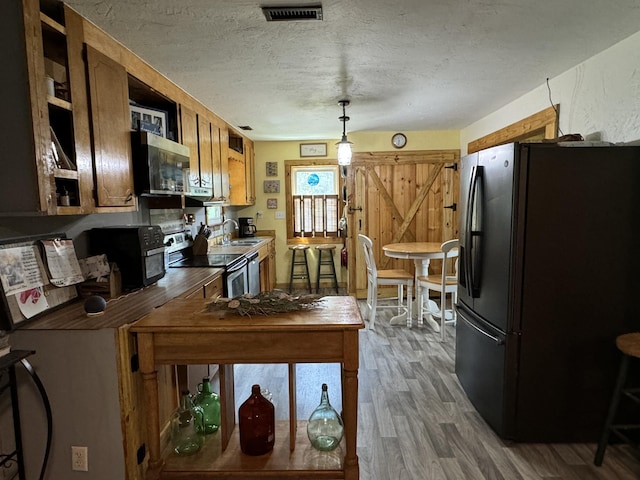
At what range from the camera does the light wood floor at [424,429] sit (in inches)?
77.9

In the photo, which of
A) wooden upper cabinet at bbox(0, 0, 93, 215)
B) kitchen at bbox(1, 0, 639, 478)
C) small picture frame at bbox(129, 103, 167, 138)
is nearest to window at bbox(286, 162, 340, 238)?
kitchen at bbox(1, 0, 639, 478)

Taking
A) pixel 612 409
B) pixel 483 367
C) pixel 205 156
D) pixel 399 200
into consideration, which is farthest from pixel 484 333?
pixel 399 200

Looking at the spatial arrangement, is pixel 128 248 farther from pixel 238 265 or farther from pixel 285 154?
pixel 285 154

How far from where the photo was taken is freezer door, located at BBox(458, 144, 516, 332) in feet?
7.04

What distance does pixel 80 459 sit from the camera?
63.9 inches

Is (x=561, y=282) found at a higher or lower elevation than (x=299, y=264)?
higher

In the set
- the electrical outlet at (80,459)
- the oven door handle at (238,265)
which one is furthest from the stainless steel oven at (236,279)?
the electrical outlet at (80,459)

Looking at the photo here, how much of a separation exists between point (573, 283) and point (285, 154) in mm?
4457

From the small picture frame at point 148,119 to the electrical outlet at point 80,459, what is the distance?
179cm

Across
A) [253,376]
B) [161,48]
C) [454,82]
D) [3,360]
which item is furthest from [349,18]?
[253,376]

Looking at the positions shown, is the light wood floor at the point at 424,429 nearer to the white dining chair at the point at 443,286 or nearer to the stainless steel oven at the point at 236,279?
the white dining chair at the point at 443,286

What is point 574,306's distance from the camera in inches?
83.0

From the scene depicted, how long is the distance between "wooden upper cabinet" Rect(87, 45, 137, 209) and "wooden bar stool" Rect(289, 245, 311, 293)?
12.0 feet

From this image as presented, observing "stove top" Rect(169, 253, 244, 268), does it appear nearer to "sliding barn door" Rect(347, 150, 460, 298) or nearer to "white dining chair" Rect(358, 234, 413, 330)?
"white dining chair" Rect(358, 234, 413, 330)
